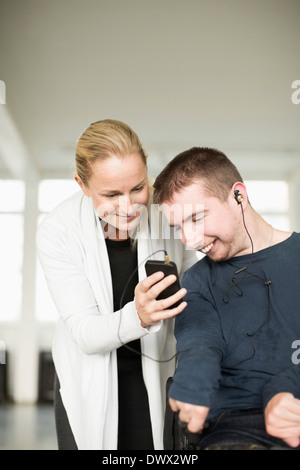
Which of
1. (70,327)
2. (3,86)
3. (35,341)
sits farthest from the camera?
(35,341)

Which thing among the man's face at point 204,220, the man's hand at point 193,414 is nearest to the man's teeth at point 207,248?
the man's face at point 204,220

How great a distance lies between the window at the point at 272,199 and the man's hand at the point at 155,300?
146 inches

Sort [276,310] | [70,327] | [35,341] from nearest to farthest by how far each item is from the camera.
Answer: [276,310]
[70,327]
[35,341]

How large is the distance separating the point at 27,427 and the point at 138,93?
7.55 feet

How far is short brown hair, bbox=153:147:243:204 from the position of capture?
3.88 ft

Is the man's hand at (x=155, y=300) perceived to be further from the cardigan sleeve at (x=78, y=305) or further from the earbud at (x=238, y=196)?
the earbud at (x=238, y=196)

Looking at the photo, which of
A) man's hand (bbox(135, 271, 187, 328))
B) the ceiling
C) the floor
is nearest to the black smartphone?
man's hand (bbox(135, 271, 187, 328))

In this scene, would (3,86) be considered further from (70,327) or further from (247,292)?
(247,292)

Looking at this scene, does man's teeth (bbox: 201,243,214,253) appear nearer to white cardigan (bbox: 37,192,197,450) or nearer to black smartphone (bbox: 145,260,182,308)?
black smartphone (bbox: 145,260,182,308)
